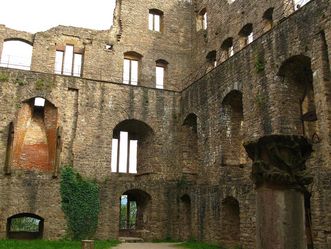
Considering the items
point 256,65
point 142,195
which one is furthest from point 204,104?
point 142,195

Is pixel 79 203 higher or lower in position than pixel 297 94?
lower

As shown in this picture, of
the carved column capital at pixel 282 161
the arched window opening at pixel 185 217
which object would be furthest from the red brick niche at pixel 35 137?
the carved column capital at pixel 282 161

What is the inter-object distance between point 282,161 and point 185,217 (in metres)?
12.8

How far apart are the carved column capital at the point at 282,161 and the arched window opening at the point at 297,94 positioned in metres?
7.48

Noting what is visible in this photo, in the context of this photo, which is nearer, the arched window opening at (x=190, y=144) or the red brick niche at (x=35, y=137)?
the red brick niche at (x=35, y=137)

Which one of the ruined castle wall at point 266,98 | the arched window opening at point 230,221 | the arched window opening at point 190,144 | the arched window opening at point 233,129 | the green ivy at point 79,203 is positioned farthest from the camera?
the arched window opening at point 190,144

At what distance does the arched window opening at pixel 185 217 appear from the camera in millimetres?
17406

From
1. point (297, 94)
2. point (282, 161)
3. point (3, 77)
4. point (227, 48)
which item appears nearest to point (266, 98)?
point (297, 94)

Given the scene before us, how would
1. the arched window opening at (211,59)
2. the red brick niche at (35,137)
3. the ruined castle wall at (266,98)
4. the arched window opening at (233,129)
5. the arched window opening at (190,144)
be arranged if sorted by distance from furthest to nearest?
the arched window opening at (211,59) < the arched window opening at (190,144) < the red brick niche at (35,137) < the arched window opening at (233,129) < the ruined castle wall at (266,98)

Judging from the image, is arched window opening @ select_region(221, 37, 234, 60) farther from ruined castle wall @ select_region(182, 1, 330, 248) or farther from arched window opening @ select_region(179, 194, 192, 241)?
arched window opening @ select_region(179, 194, 192, 241)

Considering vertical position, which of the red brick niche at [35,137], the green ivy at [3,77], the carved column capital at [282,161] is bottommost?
the carved column capital at [282,161]

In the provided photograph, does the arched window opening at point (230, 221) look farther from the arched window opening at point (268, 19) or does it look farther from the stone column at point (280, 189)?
the stone column at point (280, 189)

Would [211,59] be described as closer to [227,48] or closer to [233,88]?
[227,48]

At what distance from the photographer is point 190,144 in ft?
63.4
